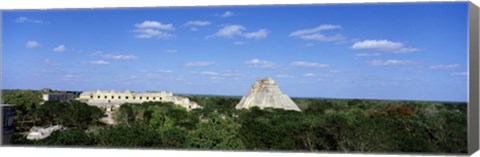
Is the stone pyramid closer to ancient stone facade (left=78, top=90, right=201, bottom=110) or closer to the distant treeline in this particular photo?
the distant treeline

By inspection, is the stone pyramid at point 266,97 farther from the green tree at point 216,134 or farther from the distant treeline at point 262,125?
the green tree at point 216,134

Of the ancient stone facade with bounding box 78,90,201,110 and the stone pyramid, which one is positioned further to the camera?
the ancient stone facade with bounding box 78,90,201,110

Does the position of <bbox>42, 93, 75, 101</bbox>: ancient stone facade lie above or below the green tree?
above

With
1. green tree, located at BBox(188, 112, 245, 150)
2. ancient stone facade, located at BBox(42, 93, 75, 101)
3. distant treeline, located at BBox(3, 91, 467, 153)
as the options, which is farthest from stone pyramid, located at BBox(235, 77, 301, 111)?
ancient stone facade, located at BBox(42, 93, 75, 101)

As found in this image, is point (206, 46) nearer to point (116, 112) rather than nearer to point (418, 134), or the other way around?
point (116, 112)

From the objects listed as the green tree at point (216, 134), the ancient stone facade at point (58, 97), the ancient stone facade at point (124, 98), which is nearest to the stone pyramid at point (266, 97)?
the green tree at point (216, 134)

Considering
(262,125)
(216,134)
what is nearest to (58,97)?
(216,134)
